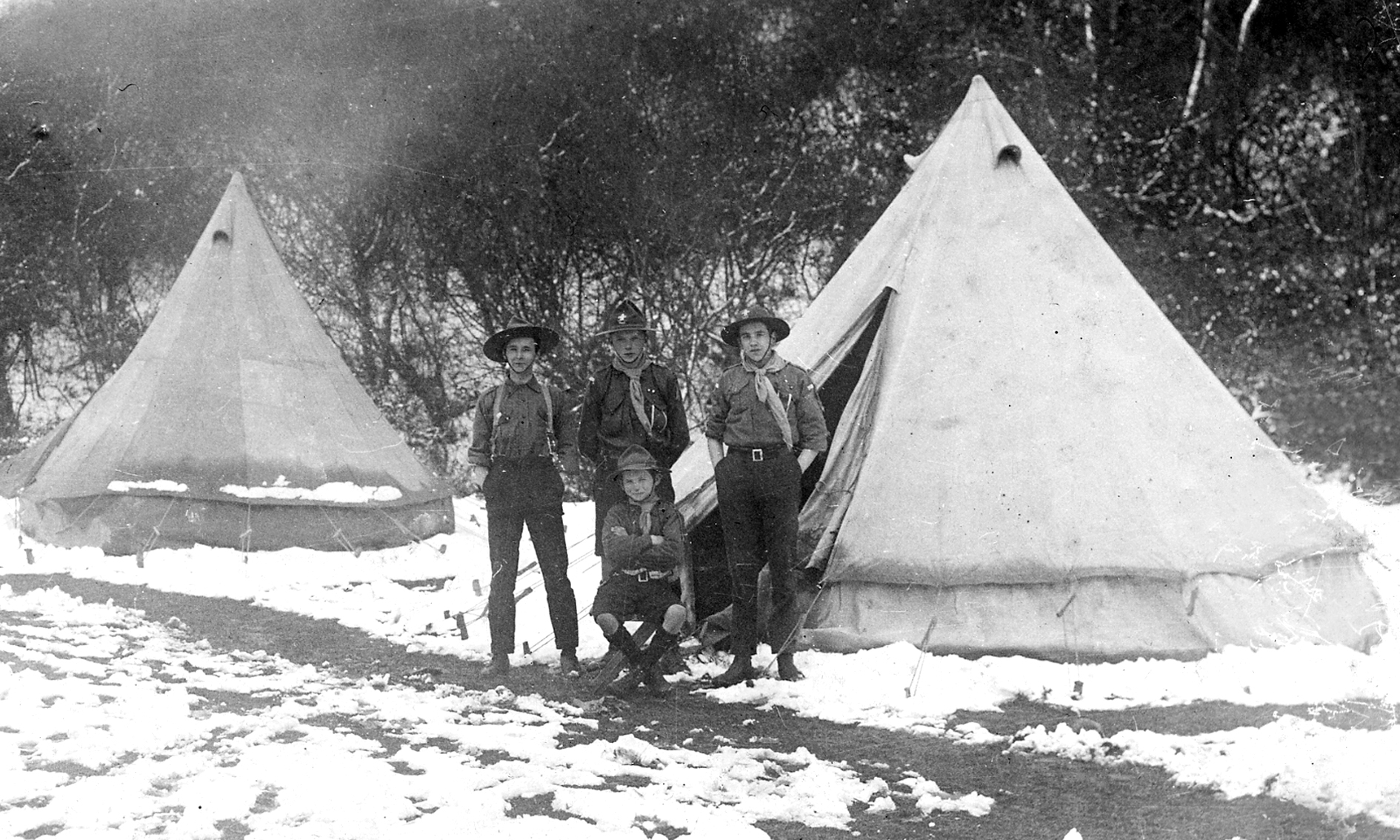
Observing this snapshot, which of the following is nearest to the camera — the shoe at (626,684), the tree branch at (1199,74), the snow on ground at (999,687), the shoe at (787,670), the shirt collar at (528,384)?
the snow on ground at (999,687)

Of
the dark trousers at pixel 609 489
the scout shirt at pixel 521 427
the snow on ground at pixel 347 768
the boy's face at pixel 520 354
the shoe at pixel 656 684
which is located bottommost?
the snow on ground at pixel 347 768

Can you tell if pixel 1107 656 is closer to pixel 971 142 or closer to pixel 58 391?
pixel 971 142

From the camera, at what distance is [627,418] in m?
→ 6.31

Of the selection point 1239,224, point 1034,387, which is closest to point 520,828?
point 1034,387

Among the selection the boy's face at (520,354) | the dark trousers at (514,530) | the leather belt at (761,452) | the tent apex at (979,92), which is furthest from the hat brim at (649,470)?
the tent apex at (979,92)

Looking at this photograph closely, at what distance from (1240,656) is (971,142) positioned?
3.34 meters

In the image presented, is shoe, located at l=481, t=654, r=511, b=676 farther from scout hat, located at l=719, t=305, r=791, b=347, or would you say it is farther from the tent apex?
the tent apex

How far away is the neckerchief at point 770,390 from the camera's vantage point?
19.0 ft

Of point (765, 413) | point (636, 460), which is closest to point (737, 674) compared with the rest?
point (636, 460)

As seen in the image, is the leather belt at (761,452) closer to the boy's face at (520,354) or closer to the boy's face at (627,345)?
the boy's face at (627,345)

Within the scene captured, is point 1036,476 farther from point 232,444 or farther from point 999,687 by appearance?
point 232,444

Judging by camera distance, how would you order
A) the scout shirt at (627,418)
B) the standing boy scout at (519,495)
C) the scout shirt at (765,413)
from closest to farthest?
the scout shirt at (765,413), the standing boy scout at (519,495), the scout shirt at (627,418)

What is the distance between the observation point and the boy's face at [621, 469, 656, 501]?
579 centimetres

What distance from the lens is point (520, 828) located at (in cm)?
→ 355
